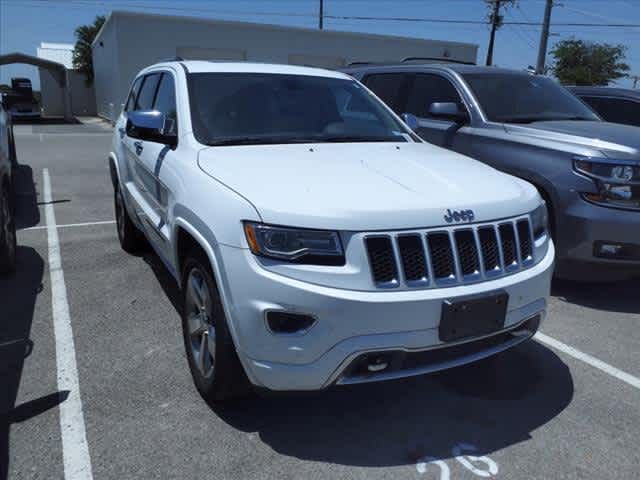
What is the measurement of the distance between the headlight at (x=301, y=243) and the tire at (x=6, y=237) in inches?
128

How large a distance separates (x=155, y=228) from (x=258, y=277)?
1.76 m

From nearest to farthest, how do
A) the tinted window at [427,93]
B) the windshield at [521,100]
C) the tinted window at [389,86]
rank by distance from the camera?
1. the windshield at [521,100]
2. the tinted window at [427,93]
3. the tinted window at [389,86]

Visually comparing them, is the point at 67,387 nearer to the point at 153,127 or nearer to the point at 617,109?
the point at 153,127

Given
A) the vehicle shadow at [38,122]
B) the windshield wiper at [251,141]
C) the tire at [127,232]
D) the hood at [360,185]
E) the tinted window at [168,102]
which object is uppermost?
the tinted window at [168,102]

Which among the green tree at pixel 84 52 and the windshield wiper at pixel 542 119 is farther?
the green tree at pixel 84 52

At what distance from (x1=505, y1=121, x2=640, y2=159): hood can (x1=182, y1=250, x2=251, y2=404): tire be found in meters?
3.34

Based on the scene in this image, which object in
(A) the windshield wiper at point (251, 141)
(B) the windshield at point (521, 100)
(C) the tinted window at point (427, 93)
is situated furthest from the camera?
(C) the tinted window at point (427, 93)

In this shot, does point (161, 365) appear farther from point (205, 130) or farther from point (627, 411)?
point (627, 411)

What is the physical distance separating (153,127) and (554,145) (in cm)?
325

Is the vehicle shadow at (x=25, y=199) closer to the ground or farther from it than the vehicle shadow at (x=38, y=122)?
farther from it

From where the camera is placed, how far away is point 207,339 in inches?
117

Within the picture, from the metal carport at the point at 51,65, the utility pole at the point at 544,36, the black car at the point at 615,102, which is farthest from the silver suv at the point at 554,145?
the metal carport at the point at 51,65

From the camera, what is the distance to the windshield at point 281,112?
361 centimetres

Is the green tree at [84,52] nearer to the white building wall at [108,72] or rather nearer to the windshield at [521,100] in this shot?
the white building wall at [108,72]
